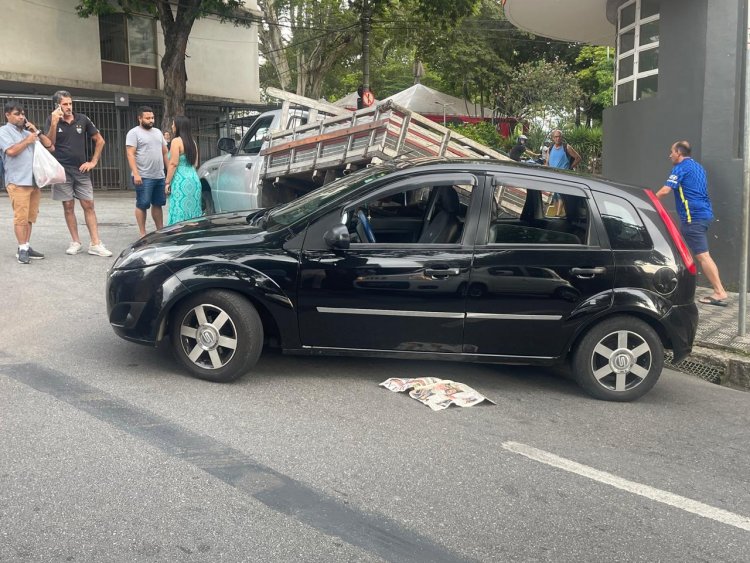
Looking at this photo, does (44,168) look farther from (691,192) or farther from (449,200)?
(691,192)

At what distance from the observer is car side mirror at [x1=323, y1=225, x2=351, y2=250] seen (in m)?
4.97

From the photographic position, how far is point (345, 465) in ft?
Result: 12.8

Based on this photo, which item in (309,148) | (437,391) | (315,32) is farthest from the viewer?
(315,32)

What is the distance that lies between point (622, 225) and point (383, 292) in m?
1.77

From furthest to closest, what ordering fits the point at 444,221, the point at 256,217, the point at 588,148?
1. the point at 588,148
2. the point at 256,217
3. the point at 444,221

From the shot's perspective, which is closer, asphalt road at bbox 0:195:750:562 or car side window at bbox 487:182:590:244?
asphalt road at bbox 0:195:750:562

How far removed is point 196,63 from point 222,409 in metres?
25.6

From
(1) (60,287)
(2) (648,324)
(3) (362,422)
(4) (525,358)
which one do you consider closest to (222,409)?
(3) (362,422)

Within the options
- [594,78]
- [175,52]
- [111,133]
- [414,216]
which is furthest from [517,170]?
[594,78]

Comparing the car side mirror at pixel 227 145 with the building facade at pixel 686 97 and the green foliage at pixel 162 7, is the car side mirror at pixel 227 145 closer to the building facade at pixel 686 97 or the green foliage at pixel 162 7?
the building facade at pixel 686 97

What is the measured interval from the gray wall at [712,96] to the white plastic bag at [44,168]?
24.8 feet

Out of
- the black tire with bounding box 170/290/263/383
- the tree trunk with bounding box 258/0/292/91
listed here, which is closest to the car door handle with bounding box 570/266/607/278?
the black tire with bounding box 170/290/263/383

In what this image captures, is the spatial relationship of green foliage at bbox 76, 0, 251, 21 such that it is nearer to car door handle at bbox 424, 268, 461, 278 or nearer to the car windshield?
the car windshield

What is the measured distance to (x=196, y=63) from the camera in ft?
91.5
